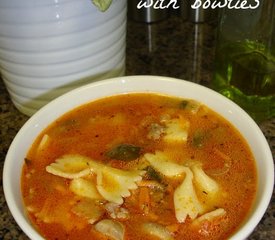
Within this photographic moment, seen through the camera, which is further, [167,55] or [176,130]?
[167,55]

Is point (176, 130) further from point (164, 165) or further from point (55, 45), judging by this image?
point (55, 45)

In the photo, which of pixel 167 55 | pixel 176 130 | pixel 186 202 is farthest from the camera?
pixel 167 55

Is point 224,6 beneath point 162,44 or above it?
above

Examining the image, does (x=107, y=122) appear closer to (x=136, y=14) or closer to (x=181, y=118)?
(x=181, y=118)

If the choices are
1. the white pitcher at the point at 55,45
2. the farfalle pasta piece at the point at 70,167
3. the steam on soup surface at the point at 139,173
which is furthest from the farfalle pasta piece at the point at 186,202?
the white pitcher at the point at 55,45

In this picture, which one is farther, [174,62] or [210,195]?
[174,62]

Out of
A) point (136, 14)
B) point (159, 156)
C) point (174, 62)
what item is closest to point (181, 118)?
point (159, 156)

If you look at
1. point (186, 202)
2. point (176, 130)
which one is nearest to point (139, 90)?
point (176, 130)
